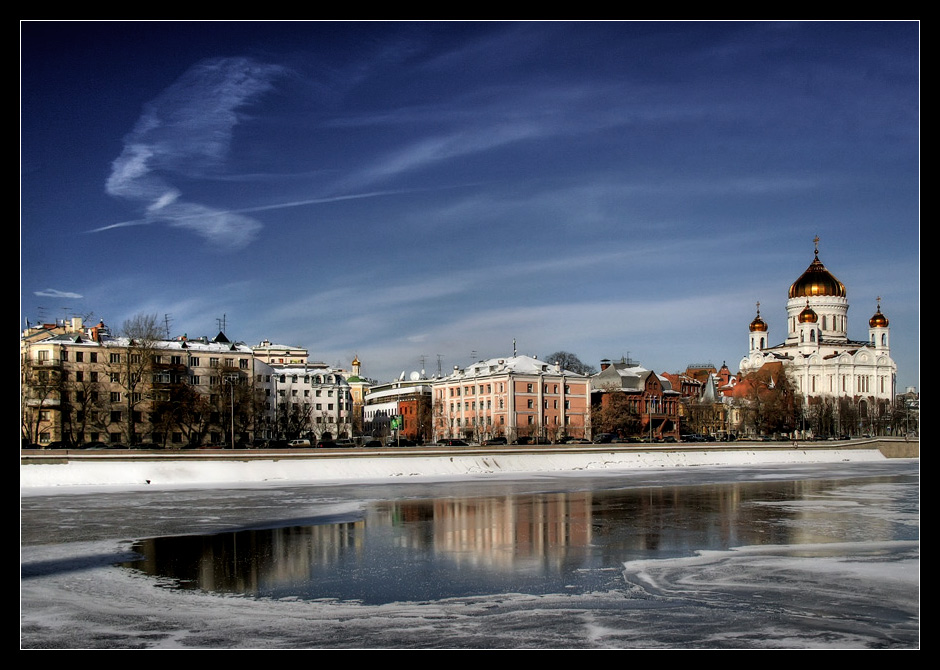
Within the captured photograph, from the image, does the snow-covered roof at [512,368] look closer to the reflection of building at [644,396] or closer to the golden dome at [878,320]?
the reflection of building at [644,396]

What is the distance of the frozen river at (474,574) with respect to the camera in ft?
42.1

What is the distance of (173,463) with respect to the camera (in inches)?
1786

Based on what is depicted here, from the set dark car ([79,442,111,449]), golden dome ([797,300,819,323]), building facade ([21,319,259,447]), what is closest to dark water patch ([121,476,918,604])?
dark car ([79,442,111,449])

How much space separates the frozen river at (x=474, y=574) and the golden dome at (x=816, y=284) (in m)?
110

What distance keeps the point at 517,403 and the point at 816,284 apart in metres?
65.4

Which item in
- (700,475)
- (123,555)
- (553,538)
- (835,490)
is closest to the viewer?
(123,555)

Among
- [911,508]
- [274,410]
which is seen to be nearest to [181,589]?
[911,508]

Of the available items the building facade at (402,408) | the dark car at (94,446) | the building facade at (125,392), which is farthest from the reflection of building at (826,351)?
the dark car at (94,446)

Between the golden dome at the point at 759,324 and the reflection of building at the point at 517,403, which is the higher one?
the golden dome at the point at 759,324

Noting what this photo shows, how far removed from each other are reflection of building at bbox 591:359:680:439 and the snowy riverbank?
98.5 feet

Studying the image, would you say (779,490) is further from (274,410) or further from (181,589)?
(274,410)
